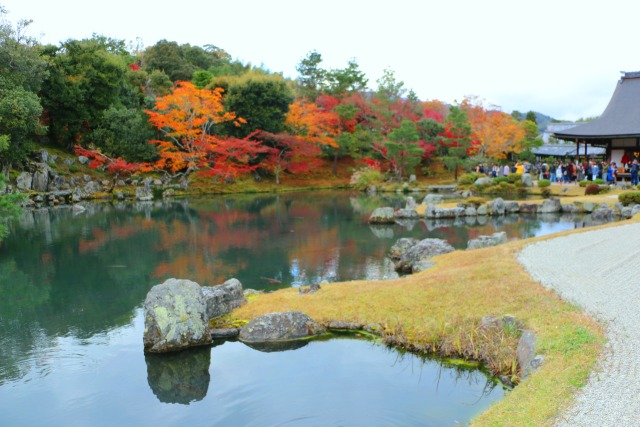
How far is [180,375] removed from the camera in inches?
297

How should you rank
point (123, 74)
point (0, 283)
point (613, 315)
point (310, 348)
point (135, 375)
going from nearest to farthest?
point (613, 315)
point (135, 375)
point (310, 348)
point (0, 283)
point (123, 74)

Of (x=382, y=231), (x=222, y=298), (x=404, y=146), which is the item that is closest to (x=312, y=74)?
(x=404, y=146)

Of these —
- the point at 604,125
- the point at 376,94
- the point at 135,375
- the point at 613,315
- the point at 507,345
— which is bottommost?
the point at 135,375

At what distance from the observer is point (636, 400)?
445 centimetres

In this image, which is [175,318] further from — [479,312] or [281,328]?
[479,312]

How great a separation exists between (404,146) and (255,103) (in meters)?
10.6

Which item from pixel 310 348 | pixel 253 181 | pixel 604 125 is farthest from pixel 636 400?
pixel 253 181

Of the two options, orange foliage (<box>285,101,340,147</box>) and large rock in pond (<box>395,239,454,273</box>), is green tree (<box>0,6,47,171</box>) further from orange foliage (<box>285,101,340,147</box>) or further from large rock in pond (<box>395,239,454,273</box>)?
large rock in pond (<box>395,239,454,273</box>)

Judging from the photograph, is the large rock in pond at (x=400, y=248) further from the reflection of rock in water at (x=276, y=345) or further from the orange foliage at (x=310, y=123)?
the orange foliage at (x=310, y=123)

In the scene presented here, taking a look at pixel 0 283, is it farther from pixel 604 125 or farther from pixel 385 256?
pixel 604 125

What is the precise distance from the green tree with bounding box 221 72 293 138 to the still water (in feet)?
55.5

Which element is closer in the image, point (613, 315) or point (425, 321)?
point (613, 315)

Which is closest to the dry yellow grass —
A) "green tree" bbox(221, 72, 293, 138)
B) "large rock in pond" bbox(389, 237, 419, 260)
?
"large rock in pond" bbox(389, 237, 419, 260)

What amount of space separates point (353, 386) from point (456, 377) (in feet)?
4.56
